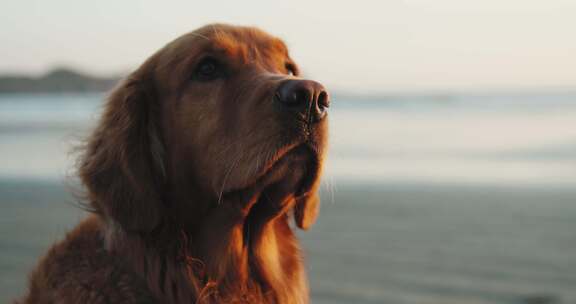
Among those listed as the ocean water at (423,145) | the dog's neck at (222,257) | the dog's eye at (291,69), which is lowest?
the ocean water at (423,145)

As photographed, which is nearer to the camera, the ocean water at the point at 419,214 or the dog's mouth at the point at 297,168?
the dog's mouth at the point at 297,168

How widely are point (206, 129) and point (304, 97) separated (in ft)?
1.85

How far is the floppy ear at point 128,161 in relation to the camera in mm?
3088

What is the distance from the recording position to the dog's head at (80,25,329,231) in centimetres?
296

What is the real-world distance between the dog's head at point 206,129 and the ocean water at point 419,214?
371mm

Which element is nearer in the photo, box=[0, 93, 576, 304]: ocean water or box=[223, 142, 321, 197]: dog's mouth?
box=[223, 142, 321, 197]: dog's mouth

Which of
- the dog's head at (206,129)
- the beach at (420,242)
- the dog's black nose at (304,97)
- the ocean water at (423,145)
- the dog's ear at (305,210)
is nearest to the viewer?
the dog's black nose at (304,97)

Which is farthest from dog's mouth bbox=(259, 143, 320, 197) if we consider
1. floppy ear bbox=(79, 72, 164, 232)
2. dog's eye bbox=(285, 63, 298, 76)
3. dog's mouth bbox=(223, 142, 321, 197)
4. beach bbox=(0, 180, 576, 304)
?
beach bbox=(0, 180, 576, 304)

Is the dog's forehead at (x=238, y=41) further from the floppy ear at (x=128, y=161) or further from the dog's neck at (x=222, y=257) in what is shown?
the dog's neck at (x=222, y=257)

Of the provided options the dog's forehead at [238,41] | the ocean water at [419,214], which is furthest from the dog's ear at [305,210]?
the dog's forehead at [238,41]

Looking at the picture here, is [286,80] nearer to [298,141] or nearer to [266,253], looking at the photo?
[298,141]

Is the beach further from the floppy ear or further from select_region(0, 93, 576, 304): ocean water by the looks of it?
the floppy ear

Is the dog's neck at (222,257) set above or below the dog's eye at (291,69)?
below

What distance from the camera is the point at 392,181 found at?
9.25 meters
